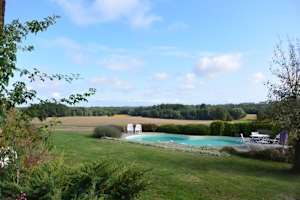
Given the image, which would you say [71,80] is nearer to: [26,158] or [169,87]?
[26,158]

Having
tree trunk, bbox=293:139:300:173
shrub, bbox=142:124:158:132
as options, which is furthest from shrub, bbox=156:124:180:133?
tree trunk, bbox=293:139:300:173

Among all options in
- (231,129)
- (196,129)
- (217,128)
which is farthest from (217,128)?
(196,129)

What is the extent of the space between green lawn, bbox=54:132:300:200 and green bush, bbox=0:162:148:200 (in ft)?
4.86

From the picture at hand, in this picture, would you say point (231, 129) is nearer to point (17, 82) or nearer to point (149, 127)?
point (149, 127)

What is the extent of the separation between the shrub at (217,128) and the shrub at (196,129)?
0.93ft

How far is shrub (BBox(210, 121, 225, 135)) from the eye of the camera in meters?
27.2

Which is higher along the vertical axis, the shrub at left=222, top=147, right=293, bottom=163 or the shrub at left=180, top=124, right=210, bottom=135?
the shrub at left=180, top=124, right=210, bottom=135

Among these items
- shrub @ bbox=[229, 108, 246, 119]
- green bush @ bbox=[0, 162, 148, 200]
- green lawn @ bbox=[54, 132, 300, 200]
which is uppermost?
shrub @ bbox=[229, 108, 246, 119]

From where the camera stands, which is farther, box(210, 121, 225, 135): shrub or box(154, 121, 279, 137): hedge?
box(210, 121, 225, 135): shrub

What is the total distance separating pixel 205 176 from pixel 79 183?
582 centimetres

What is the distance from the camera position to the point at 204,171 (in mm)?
11703

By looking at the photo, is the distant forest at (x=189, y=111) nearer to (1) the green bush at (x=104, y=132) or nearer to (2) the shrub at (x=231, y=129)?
(2) the shrub at (x=231, y=129)

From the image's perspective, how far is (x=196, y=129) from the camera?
27750 millimetres

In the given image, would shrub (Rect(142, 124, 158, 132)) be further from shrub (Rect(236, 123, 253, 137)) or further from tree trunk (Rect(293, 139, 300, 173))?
tree trunk (Rect(293, 139, 300, 173))
